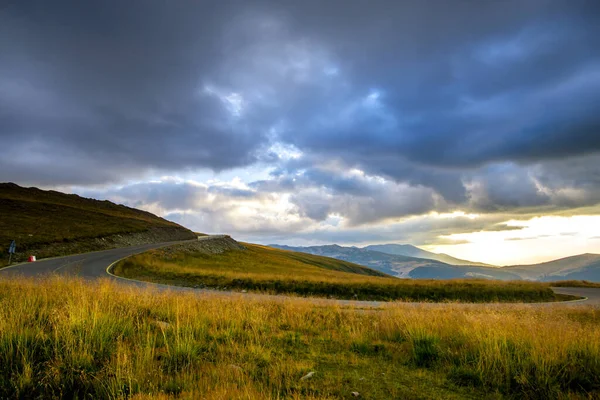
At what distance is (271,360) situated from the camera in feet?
24.7

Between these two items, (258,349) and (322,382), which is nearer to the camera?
(322,382)

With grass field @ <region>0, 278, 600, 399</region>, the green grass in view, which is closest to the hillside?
grass field @ <region>0, 278, 600, 399</region>

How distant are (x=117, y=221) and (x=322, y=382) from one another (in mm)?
85604

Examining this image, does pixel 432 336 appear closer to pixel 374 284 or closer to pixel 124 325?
pixel 124 325

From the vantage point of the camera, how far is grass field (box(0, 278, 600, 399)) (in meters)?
5.75

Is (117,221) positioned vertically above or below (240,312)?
above

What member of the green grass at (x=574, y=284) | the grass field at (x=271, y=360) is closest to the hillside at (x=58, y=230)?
the grass field at (x=271, y=360)

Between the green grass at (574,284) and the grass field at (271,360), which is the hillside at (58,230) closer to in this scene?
the grass field at (271,360)

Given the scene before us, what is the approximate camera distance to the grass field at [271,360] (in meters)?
5.75

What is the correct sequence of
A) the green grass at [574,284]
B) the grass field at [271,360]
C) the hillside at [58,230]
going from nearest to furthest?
1. the grass field at [271,360]
2. the green grass at [574,284]
3. the hillside at [58,230]

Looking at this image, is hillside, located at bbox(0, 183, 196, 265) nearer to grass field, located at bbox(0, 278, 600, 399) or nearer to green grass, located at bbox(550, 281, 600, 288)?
grass field, located at bbox(0, 278, 600, 399)

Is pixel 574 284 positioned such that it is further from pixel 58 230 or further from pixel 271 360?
pixel 58 230

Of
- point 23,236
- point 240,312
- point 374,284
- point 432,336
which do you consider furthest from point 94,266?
point 432,336

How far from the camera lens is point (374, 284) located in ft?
111
